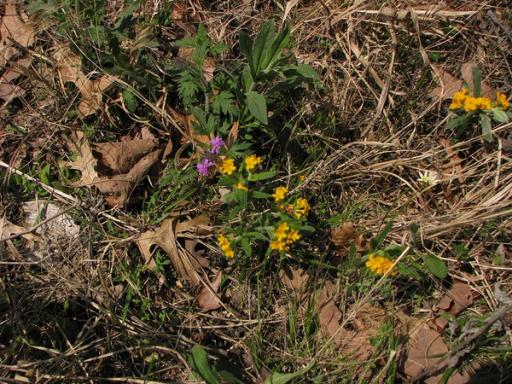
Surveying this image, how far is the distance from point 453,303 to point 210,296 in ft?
3.80

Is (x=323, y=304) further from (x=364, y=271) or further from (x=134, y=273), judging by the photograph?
(x=134, y=273)

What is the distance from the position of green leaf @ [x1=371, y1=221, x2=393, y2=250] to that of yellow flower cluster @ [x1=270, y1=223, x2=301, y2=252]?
0.38 meters

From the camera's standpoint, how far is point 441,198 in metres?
2.66

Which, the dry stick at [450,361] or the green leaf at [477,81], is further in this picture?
the green leaf at [477,81]

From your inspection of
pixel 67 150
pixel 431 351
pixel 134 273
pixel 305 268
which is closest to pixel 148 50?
pixel 67 150

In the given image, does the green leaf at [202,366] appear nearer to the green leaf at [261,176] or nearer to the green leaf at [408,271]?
the green leaf at [261,176]

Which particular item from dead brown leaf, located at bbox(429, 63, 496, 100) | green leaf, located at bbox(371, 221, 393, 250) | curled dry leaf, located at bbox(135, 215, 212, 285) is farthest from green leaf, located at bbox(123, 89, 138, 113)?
dead brown leaf, located at bbox(429, 63, 496, 100)

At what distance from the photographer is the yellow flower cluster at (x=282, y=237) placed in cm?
217

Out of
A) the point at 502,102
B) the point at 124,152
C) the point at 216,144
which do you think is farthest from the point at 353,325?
the point at 124,152

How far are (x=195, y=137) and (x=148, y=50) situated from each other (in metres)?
0.59

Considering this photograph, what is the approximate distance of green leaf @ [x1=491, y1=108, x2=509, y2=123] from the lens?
248cm

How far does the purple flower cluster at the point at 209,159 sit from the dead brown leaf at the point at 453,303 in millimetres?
1272

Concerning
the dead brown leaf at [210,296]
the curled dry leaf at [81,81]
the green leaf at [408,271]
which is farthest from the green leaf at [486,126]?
the curled dry leaf at [81,81]

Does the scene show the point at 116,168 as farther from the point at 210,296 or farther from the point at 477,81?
the point at 477,81
